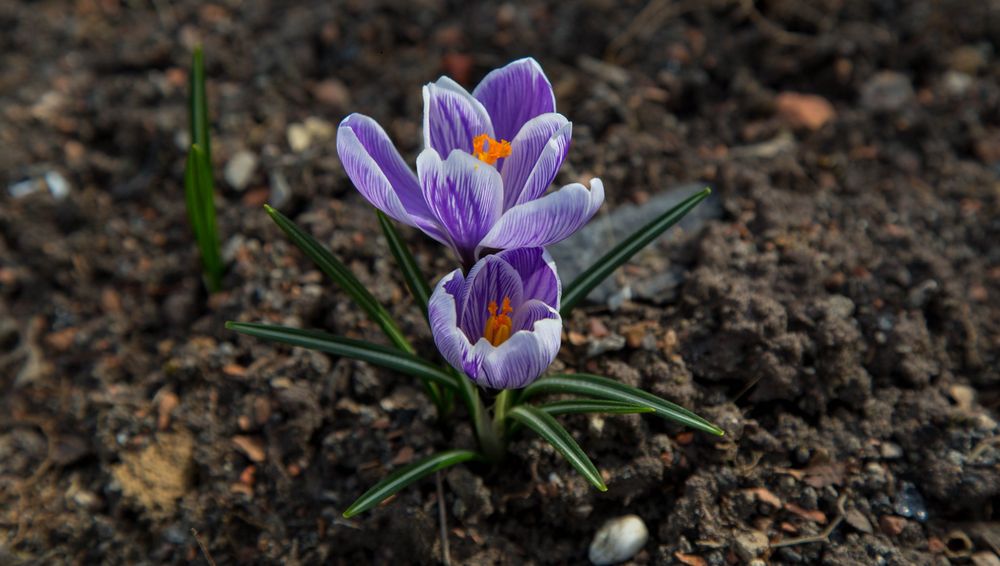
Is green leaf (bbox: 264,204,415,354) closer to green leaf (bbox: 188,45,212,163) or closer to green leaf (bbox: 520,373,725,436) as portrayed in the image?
green leaf (bbox: 520,373,725,436)

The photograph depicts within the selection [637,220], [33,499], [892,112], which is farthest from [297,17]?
[892,112]

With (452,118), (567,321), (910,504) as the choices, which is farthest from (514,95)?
(910,504)

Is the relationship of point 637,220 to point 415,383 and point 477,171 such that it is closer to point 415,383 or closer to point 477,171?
point 415,383

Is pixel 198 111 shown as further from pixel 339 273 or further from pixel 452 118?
pixel 452 118

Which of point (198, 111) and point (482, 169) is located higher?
point (482, 169)

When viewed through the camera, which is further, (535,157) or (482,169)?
(535,157)

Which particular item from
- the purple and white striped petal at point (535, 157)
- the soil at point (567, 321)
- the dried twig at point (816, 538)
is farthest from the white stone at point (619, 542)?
the purple and white striped petal at point (535, 157)

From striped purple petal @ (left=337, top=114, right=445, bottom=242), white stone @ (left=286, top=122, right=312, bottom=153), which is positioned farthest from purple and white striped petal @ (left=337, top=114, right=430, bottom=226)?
white stone @ (left=286, top=122, right=312, bottom=153)
